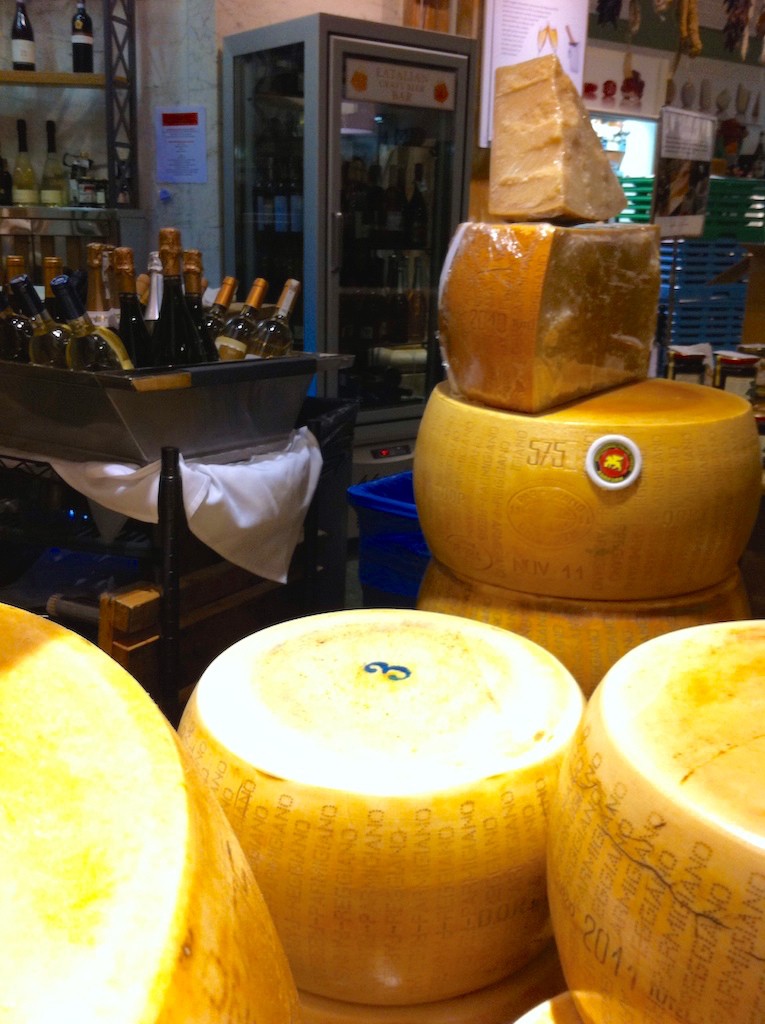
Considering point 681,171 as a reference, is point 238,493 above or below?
below

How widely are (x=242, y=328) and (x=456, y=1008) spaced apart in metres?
1.95

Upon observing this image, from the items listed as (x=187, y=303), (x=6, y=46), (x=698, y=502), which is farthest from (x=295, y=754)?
(x=6, y=46)

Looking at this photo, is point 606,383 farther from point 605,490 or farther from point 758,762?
point 758,762

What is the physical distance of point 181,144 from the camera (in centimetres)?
418

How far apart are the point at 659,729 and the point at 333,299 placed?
3.23 m

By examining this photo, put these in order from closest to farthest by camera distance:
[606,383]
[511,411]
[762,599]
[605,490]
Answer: [605,490] < [511,411] < [606,383] < [762,599]

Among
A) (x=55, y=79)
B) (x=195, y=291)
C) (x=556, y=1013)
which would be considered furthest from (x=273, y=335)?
(x=55, y=79)

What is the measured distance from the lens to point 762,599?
2105 millimetres

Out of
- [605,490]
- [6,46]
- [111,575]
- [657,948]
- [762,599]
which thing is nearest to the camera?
[657,948]

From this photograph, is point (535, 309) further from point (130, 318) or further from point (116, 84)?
point (116, 84)

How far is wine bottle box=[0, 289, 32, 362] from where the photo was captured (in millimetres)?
2348

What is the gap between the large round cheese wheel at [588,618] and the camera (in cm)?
150

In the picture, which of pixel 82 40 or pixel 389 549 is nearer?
pixel 389 549

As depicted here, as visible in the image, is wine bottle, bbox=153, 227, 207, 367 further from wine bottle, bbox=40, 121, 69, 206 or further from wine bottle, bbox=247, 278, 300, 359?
wine bottle, bbox=40, 121, 69, 206
